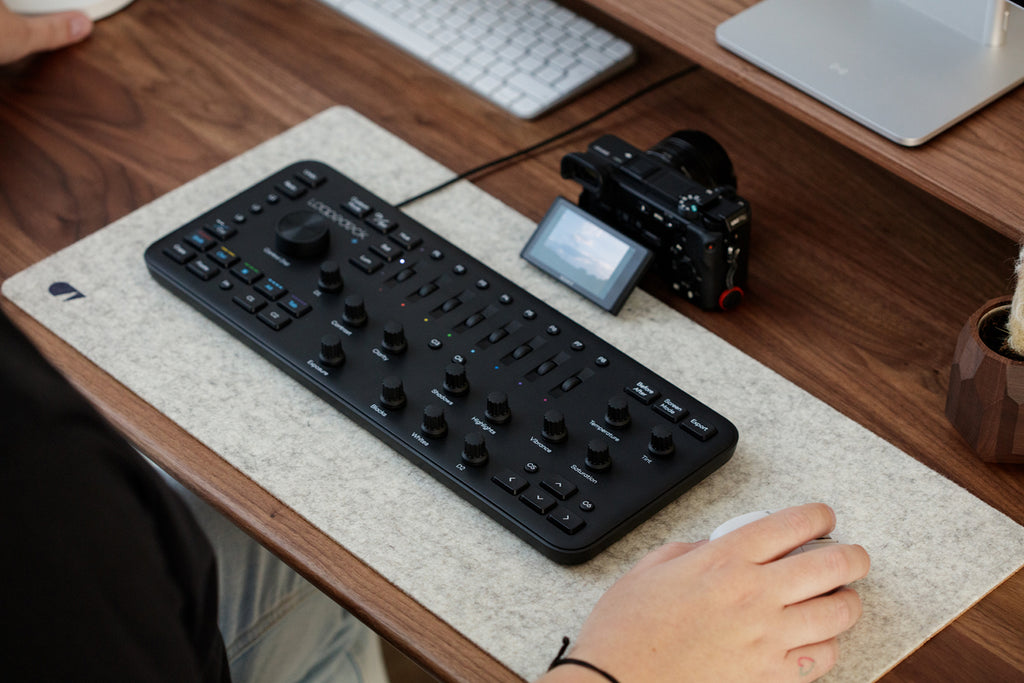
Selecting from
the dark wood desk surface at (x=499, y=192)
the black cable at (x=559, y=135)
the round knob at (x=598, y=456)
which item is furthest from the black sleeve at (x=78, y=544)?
the black cable at (x=559, y=135)

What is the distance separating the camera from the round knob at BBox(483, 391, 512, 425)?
83 cm

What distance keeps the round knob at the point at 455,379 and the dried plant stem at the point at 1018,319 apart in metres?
0.39

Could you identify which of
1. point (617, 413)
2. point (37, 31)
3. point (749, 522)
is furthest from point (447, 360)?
point (37, 31)

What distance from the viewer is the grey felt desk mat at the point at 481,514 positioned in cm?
76

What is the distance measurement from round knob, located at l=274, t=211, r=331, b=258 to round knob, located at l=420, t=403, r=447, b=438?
0.21 metres

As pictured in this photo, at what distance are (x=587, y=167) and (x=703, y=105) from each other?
0.85 ft

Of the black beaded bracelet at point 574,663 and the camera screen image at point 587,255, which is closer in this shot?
the black beaded bracelet at point 574,663

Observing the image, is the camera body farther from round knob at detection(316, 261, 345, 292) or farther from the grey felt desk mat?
round knob at detection(316, 261, 345, 292)

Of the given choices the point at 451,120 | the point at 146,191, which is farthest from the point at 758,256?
the point at 146,191

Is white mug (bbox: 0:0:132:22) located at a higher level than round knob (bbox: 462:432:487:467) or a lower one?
higher

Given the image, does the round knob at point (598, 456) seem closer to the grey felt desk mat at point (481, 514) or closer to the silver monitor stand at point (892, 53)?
the grey felt desk mat at point (481, 514)

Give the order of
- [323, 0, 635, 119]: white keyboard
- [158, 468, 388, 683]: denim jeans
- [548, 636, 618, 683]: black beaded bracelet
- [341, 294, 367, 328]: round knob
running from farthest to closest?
[323, 0, 635, 119]: white keyboard → [158, 468, 388, 683]: denim jeans → [341, 294, 367, 328]: round knob → [548, 636, 618, 683]: black beaded bracelet

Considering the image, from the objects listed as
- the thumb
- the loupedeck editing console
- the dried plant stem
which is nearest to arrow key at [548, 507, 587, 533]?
the loupedeck editing console

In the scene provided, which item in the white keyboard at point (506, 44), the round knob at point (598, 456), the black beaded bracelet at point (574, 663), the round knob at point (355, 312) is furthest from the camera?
the white keyboard at point (506, 44)
